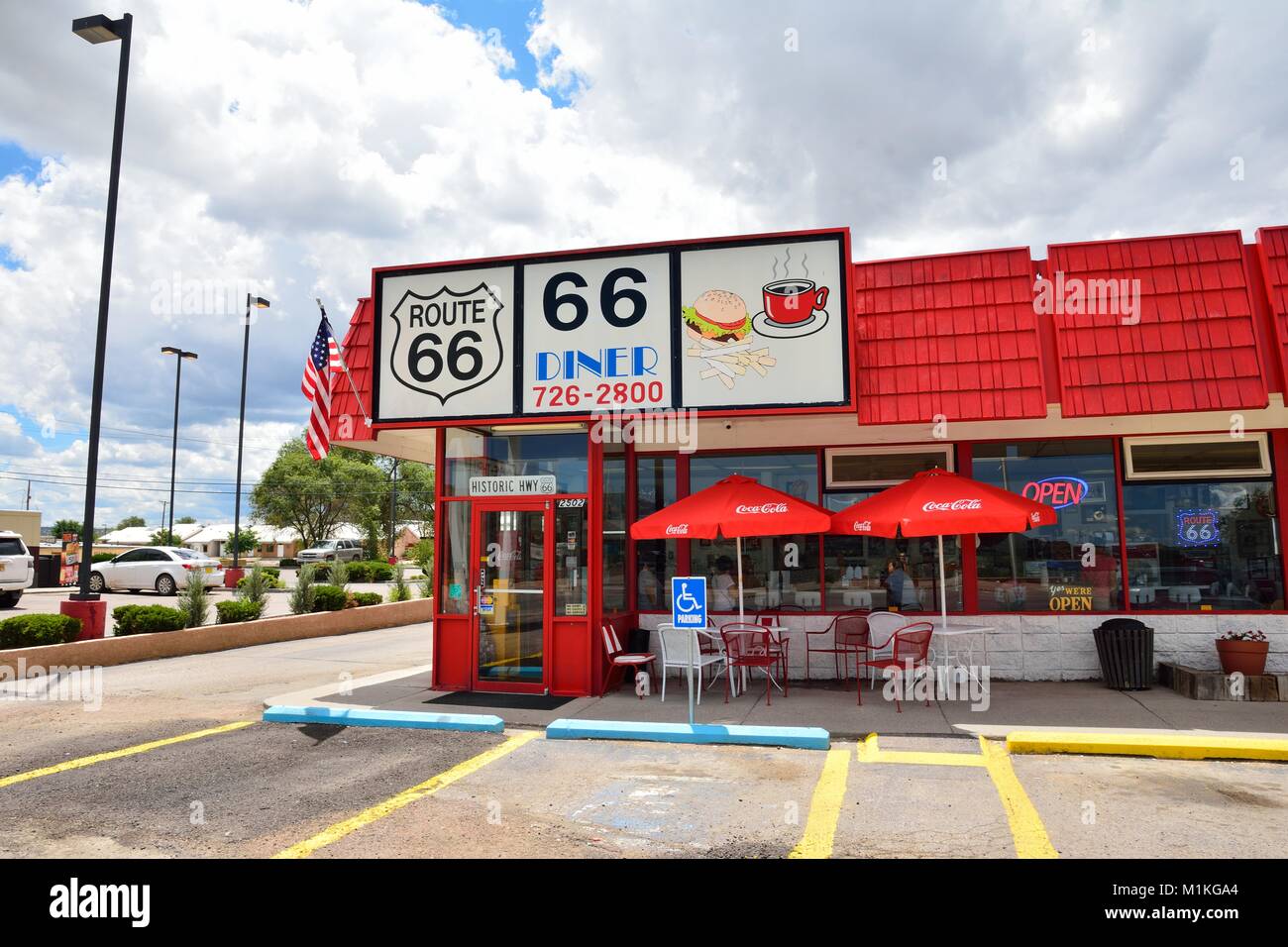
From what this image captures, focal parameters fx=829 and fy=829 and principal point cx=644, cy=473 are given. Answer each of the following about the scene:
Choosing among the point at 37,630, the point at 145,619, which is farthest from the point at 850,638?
the point at 145,619

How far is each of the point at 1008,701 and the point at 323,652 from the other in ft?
39.7

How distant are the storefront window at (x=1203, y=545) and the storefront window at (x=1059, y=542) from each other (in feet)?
1.00

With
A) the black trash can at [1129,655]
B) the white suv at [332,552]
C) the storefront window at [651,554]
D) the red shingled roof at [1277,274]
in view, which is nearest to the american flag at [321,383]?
the storefront window at [651,554]

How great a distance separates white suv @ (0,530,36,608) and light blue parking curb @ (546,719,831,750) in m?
19.3

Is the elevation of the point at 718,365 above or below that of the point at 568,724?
above

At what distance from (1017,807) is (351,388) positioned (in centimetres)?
930

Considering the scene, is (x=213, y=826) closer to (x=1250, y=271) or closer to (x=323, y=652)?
(x=323, y=652)

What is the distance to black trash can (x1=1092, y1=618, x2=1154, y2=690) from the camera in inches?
392

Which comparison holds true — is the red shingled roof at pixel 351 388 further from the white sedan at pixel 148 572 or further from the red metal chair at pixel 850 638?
the white sedan at pixel 148 572

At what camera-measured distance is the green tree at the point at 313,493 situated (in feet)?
210

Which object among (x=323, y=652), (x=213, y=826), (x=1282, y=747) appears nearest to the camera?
(x=213, y=826)

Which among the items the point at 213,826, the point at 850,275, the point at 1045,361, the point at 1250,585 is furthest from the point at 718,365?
the point at 1250,585

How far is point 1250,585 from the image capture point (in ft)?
35.1

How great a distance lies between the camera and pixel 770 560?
38.8 ft
